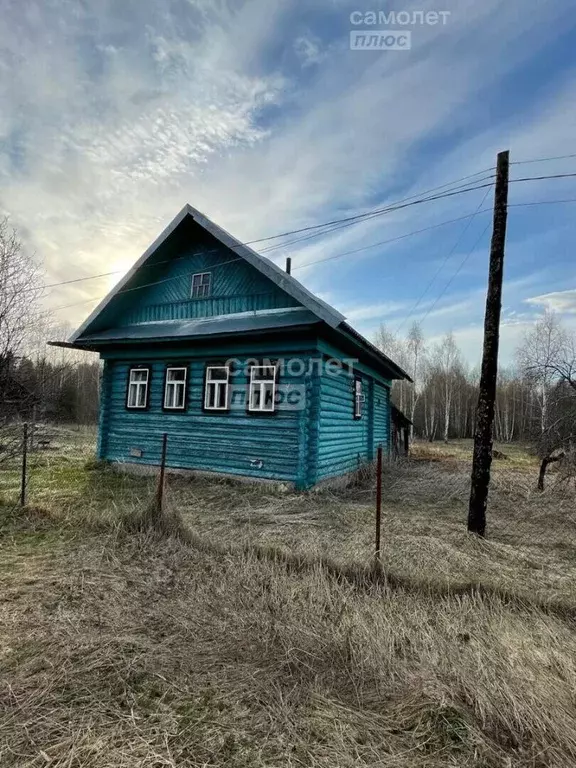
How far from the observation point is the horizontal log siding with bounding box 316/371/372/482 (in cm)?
1001

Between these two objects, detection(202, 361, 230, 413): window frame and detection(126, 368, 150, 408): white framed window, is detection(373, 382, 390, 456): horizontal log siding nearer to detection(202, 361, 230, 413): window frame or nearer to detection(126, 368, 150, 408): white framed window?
detection(202, 361, 230, 413): window frame

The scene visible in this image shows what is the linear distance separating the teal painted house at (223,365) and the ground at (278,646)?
3827mm

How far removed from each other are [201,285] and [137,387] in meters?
3.58

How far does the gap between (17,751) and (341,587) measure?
2.79m

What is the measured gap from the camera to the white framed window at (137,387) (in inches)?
476

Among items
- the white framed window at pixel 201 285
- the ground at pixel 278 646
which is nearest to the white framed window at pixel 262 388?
the white framed window at pixel 201 285

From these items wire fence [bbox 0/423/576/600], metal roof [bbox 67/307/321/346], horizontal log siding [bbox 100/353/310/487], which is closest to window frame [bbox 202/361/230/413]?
horizontal log siding [bbox 100/353/310/487]

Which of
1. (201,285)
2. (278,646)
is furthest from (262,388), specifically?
(278,646)

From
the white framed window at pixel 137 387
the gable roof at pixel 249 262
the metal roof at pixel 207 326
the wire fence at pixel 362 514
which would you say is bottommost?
the wire fence at pixel 362 514

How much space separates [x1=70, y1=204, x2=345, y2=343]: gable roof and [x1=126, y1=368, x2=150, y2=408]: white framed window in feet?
6.40

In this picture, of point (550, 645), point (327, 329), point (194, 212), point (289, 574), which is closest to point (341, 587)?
point (289, 574)

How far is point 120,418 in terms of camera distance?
1238 cm

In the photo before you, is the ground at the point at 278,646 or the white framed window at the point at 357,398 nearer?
the ground at the point at 278,646

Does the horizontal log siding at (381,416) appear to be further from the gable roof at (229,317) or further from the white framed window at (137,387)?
the white framed window at (137,387)
